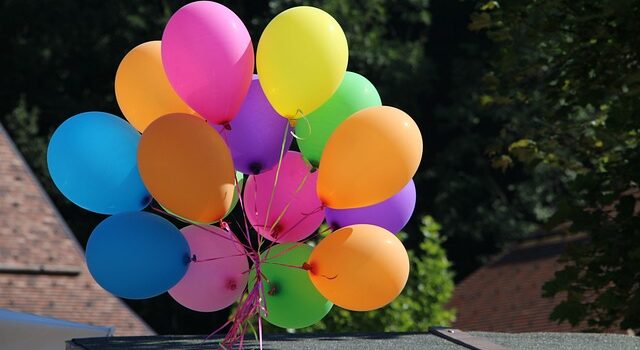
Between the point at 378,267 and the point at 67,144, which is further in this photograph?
the point at 67,144

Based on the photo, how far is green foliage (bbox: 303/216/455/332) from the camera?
19312 millimetres

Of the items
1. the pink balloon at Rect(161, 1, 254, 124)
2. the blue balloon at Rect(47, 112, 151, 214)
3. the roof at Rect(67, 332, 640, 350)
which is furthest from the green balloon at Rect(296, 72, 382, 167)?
the roof at Rect(67, 332, 640, 350)

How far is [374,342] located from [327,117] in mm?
1242

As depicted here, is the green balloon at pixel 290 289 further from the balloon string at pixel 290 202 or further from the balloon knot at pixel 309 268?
the balloon knot at pixel 309 268

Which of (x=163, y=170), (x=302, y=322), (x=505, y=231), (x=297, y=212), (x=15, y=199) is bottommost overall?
(x=505, y=231)

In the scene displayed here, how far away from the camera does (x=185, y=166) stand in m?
6.17

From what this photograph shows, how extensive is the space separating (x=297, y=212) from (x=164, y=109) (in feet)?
2.94

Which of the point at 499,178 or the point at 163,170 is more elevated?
the point at 163,170

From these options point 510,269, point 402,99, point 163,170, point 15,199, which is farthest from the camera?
point 402,99

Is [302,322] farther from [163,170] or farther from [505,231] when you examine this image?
[505,231]

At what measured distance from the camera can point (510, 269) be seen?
88.9 ft

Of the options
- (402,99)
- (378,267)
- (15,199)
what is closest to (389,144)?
(378,267)

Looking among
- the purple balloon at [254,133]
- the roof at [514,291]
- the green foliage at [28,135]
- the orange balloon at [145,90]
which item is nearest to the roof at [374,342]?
the purple balloon at [254,133]

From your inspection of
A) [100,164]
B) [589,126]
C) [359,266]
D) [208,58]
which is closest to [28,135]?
[589,126]
